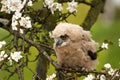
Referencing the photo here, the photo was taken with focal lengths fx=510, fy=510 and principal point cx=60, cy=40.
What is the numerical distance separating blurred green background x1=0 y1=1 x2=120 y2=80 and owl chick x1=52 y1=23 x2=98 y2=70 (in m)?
0.75

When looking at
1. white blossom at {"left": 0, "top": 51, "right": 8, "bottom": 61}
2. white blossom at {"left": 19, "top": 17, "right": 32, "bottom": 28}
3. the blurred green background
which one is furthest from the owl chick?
the blurred green background

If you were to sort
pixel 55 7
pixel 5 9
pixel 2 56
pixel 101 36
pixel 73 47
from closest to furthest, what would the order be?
pixel 2 56 → pixel 73 47 → pixel 5 9 → pixel 55 7 → pixel 101 36

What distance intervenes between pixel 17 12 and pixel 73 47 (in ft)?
1.04

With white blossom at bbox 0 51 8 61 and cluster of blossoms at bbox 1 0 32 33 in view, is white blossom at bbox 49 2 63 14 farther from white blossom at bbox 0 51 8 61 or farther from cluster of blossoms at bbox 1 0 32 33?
white blossom at bbox 0 51 8 61

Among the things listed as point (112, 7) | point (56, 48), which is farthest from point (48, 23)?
point (112, 7)

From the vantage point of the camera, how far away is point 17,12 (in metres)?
2.35

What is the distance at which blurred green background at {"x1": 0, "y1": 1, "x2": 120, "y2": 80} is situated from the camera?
4468 millimetres

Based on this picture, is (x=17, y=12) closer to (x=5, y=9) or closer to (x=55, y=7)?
(x=5, y=9)

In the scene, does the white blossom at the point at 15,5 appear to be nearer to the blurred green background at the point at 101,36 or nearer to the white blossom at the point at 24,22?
the white blossom at the point at 24,22

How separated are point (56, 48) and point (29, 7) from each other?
0.41 m

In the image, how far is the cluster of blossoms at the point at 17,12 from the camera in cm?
233

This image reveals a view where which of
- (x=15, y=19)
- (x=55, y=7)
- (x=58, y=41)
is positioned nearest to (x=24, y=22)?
(x=15, y=19)

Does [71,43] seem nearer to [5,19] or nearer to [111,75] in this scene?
[111,75]

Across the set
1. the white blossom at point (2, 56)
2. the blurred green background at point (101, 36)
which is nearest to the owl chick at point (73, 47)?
the white blossom at point (2, 56)
